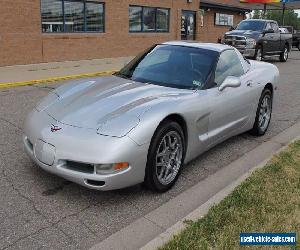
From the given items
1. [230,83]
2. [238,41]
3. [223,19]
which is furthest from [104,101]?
[223,19]

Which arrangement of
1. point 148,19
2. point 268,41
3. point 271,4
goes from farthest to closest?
1. point 271,4
2. point 148,19
3. point 268,41

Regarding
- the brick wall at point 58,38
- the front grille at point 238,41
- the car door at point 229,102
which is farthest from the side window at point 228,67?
the front grille at point 238,41

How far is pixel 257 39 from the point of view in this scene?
Answer: 1653cm

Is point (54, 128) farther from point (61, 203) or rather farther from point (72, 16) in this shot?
point (72, 16)

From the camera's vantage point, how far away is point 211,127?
15.1 feet

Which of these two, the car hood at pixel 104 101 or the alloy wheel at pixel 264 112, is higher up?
the car hood at pixel 104 101

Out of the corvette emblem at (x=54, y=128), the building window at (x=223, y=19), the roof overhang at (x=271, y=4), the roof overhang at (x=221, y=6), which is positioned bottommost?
the corvette emblem at (x=54, y=128)

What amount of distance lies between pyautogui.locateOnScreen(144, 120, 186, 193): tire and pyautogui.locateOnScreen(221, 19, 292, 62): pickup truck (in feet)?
43.1

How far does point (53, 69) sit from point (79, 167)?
33.2 ft

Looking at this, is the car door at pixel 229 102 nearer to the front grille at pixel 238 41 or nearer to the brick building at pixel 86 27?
the brick building at pixel 86 27

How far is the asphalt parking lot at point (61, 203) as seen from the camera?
3.14 meters

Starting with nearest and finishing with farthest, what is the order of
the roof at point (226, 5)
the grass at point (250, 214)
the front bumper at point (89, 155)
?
the grass at point (250, 214) < the front bumper at point (89, 155) < the roof at point (226, 5)

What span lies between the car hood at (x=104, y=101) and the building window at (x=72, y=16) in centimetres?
1023

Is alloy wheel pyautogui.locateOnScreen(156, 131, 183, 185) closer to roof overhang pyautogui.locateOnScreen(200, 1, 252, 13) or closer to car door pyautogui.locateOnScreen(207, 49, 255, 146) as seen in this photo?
car door pyautogui.locateOnScreen(207, 49, 255, 146)
